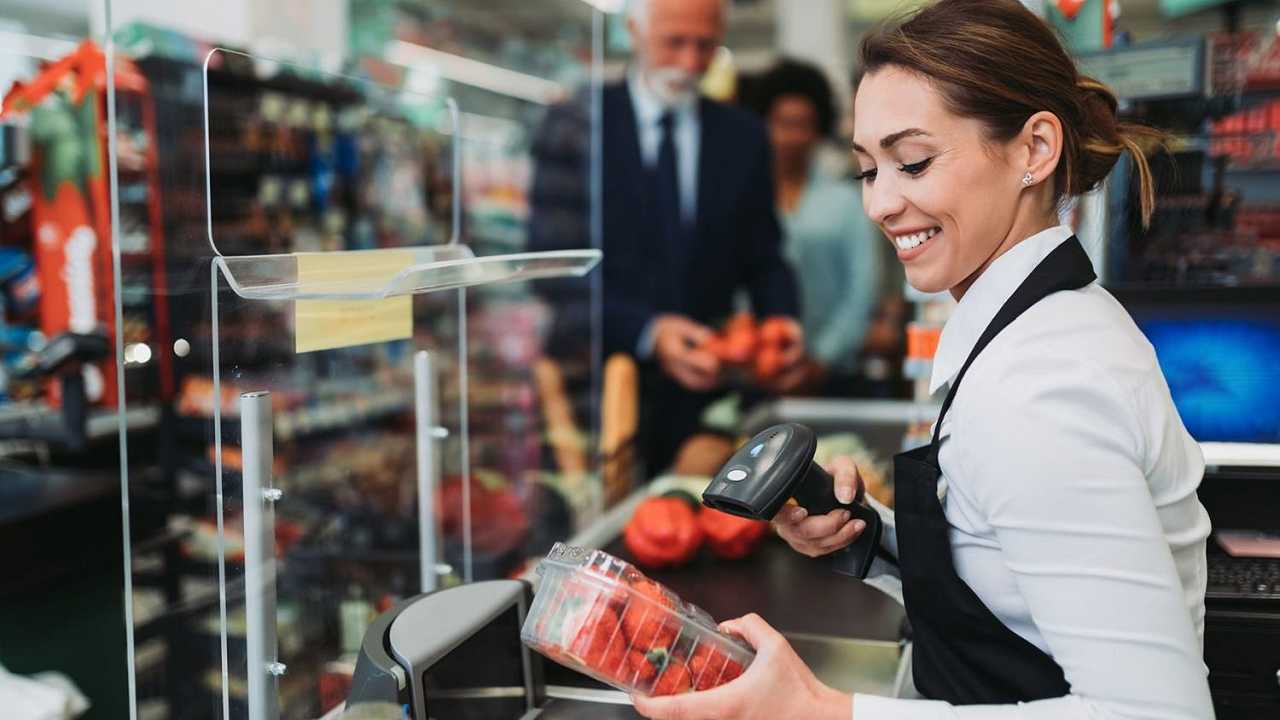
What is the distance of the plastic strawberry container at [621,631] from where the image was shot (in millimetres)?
939

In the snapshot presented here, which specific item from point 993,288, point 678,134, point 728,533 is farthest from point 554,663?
point 678,134

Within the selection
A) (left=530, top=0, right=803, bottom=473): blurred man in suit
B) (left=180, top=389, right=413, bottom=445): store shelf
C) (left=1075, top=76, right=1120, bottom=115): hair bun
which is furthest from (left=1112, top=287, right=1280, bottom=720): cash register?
(left=180, top=389, right=413, bottom=445): store shelf

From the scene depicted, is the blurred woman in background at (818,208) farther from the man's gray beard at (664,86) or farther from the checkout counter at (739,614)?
the checkout counter at (739,614)

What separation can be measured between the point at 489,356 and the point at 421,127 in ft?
2.33

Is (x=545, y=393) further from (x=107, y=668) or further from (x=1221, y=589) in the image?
(x=1221, y=589)

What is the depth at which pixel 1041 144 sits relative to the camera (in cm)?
106

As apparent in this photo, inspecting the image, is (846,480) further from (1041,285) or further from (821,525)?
(1041,285)

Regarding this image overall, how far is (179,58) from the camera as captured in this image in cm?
284

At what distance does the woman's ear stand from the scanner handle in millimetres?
395

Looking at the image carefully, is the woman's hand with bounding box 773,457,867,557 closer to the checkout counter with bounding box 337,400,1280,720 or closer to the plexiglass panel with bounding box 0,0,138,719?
the checkout counter with bounding box 337,400,1280,720

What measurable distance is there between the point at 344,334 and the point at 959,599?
2.66 ft

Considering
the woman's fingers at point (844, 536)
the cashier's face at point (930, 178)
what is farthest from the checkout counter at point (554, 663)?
the cashier's face at point (930, 178)

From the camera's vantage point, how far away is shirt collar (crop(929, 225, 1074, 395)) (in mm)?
1080

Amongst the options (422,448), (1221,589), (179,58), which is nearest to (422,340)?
(422,448)
